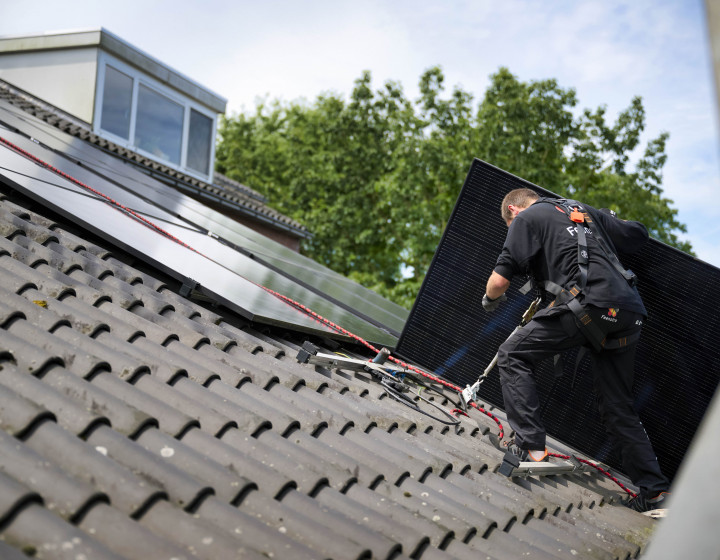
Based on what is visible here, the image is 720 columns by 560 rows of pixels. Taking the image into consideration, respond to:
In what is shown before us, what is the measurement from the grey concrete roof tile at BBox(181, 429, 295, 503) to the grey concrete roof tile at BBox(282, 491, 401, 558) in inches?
2.2

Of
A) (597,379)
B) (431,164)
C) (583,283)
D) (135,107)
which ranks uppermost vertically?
(431,164)

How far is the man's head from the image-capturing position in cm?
421

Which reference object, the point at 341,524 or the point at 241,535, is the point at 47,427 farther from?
the point at 341,524

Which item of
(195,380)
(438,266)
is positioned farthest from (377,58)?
(195,380)

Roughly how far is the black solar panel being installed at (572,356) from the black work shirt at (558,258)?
2.17 ft

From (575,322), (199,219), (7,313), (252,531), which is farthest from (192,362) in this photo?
(199,219)

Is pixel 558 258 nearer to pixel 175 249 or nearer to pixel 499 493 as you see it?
pixel 499 493

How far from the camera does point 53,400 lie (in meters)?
2.22

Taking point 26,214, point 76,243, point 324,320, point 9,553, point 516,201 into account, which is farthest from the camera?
point 324,320

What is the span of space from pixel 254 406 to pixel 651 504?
7.83ft

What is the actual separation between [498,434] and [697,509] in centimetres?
318

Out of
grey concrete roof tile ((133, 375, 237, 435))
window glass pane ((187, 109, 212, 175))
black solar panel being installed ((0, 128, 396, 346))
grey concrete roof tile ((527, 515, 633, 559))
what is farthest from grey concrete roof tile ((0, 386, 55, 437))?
window glass pane ((187, 109, 212, 175))

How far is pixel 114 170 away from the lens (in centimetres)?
740

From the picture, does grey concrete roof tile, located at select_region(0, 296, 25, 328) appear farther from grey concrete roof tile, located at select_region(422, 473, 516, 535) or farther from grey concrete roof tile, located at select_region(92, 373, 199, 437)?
grey concrete roof tile, located at select_region(422, 473, 516, 535)
